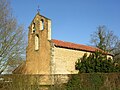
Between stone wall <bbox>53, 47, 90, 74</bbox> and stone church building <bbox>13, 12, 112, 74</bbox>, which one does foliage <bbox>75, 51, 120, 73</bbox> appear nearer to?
stone wall <bbox>53, 47, 90, 74</bbox>

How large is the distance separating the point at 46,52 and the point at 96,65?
284 inches

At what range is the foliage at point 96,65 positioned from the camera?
30.2 m

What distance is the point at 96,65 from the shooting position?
30.5 meters

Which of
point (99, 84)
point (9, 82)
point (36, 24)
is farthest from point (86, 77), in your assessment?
point (36, 24)

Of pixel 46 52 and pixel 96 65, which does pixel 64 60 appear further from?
pixel 96 65

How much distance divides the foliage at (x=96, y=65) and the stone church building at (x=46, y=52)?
1350mm

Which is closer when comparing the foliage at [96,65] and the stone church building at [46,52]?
the stone church building at [46,52]

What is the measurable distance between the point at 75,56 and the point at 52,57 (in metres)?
4.30

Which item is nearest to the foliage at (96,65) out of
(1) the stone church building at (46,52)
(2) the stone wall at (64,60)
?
(2) the stone wall at (64,60)

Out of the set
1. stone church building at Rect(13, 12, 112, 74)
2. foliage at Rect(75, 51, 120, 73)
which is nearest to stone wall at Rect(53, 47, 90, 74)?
stone church building at Rect(13, 12, 112, 74)

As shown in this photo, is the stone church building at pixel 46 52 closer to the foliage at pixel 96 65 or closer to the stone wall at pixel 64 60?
the stone wall at pixel 64 60

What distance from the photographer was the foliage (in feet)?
99.1

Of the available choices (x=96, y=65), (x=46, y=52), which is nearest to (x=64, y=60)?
(x=46, y=52)

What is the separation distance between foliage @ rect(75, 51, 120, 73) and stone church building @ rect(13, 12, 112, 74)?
4.43ft
